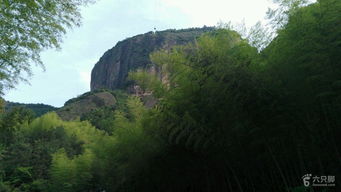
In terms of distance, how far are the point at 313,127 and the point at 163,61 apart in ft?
5.40

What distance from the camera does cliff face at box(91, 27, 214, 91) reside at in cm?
5578

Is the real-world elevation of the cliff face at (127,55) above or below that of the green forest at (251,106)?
above

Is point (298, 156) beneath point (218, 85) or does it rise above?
beneath

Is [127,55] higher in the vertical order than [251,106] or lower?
higher

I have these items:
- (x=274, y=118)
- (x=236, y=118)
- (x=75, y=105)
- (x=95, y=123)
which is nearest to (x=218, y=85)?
(x=236, y=118)

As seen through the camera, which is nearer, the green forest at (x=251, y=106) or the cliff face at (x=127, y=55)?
the green forest at (x=251, y=106)

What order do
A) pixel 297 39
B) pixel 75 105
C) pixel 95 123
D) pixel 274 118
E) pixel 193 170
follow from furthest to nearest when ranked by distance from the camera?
pixel 75 105, pixel 95 123, pixel 193 170, pixel 274 118, pixel 297 39

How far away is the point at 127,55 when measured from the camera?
58531 mm

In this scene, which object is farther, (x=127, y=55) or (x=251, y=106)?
(x=127, y=55)

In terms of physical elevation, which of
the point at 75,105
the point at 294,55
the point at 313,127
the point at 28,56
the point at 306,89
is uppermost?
the point at 75,105

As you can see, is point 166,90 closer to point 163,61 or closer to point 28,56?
point 163,61

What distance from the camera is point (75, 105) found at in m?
37.2

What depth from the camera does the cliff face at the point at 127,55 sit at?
183 ft

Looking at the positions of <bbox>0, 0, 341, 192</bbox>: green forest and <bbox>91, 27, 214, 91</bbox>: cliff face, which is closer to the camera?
<bbox>0, 0, 341, 192</bbox>: green forest
